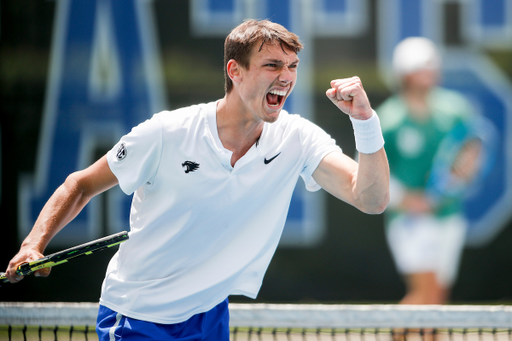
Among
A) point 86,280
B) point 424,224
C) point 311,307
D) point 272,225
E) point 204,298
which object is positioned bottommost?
point 86,280

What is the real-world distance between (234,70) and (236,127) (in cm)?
23

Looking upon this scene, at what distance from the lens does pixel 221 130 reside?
2475 millimetres

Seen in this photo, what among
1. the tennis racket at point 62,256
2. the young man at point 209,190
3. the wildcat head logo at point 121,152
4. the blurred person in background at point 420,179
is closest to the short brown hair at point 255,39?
the young man at point 209,190

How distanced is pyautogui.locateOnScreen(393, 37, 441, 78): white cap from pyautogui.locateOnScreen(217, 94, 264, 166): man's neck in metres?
2.96

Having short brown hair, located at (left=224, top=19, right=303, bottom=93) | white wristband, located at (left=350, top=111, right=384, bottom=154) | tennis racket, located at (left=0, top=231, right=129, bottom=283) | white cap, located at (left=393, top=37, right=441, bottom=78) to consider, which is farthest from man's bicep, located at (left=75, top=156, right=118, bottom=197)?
white cap, located at (left=393, top=37, right=441, bottom=78)

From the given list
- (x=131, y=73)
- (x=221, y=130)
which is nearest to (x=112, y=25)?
(x=131, y=73)

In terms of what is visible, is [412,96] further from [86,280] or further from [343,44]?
[86,280]

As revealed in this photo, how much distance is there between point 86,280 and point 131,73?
1.92 meters

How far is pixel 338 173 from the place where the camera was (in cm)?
243

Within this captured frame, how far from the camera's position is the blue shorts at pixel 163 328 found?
2312mm

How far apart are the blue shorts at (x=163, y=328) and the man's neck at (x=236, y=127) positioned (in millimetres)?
607

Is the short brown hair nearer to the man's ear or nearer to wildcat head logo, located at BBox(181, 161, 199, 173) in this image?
the man's ear

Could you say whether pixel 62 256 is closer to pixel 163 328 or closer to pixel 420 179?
pixel 163 328

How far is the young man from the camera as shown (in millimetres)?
2322
